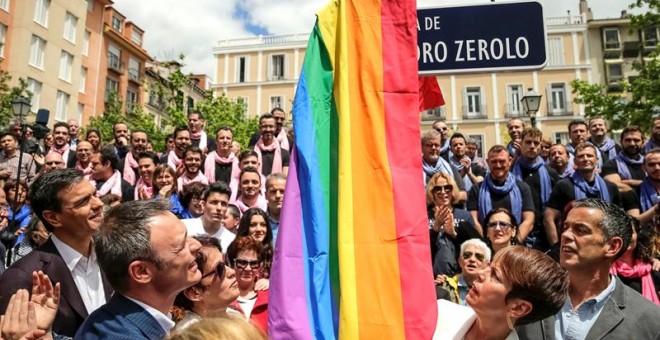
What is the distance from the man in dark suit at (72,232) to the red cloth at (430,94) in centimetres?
223

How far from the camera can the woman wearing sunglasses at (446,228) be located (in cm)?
529

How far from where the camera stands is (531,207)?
20.5 ft

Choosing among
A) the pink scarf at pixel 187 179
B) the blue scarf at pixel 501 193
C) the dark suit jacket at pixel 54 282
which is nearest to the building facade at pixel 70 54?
the pink scarf at pixel 187 179

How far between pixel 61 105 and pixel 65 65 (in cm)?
253

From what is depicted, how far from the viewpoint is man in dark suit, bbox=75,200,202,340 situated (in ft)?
7.73

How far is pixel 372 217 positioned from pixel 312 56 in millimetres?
997

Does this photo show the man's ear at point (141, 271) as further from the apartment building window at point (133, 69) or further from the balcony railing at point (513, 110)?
the apartment building window at point (133, 69)

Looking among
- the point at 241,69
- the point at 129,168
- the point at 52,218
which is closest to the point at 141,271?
the point at 52,218

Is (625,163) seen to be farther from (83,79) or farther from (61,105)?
(83,79)

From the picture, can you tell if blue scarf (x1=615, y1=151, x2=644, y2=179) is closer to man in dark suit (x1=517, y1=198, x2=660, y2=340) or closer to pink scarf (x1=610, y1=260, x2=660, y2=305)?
pink scarf (x1=610, y1=260, x2=660, y2=305)

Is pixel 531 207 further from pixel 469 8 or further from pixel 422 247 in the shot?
pixel 422 247

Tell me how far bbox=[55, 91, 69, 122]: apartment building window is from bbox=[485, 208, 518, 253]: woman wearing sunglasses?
3449 cm

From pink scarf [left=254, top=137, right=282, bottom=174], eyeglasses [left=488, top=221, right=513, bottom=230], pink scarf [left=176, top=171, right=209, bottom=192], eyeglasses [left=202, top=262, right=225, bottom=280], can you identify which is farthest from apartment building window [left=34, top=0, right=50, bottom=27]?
eyeglasses [left=202, top=262, right=225, bottom=280]

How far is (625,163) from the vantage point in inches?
282
